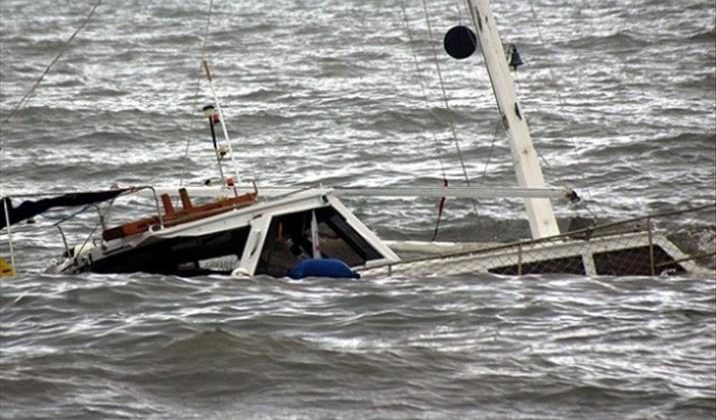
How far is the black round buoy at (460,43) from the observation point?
21469 mm

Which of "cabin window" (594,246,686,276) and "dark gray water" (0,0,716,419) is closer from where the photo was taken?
"dark gray water" (0,0,716,419)

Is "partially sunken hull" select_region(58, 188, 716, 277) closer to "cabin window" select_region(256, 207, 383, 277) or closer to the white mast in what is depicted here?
"cabin window" select_region(256, 207, 383, 277)

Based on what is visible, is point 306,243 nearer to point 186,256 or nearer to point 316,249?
point 316,249

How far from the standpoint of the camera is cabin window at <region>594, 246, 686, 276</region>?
62.0 feet

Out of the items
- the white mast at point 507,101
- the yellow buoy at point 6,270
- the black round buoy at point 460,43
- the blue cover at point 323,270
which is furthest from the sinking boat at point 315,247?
the black round buoy at point 460,43

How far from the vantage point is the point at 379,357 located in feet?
50.3

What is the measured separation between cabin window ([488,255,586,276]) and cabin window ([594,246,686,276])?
0.18m

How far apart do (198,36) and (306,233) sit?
97.1ft

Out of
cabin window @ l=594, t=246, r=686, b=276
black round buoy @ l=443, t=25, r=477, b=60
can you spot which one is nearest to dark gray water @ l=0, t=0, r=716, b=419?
cabin window @ l=594, t=246, r=686, b=276

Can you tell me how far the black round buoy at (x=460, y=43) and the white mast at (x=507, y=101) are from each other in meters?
0.34

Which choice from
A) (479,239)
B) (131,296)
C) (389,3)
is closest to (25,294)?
(131,296)

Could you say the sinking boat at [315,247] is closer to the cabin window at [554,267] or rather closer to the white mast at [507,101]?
the cabin window at [554,267]

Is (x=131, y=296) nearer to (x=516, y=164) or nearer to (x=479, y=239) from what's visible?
(x=516, y=164)

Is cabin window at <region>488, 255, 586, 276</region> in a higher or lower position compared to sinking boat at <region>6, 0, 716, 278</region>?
lower
